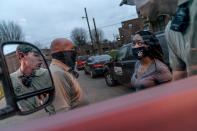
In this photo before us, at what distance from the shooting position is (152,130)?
0.76m

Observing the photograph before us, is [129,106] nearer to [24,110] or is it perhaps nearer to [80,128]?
[80,128]

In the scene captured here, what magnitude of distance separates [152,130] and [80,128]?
0.30 metres

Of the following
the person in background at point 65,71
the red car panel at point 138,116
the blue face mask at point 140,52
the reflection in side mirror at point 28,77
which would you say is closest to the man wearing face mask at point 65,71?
the person in background at point 65,71

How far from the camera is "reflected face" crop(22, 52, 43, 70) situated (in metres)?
1.03

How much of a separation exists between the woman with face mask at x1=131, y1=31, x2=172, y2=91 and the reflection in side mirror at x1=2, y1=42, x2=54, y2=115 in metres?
0.82

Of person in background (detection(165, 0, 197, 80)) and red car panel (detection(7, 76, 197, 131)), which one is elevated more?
person in background (detection(165, 0, 197, 80))

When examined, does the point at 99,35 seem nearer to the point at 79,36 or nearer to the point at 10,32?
the point at 79,36

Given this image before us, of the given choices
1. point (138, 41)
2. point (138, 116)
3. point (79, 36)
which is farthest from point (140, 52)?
point (138, 116)

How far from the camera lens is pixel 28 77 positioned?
1.04 meters

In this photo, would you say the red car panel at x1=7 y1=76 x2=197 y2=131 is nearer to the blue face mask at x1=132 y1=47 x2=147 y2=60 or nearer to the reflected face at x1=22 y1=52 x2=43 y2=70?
the reflected face at x1=22 y1=52 x2=43 y2=70

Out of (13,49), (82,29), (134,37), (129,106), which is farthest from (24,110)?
(134,37)

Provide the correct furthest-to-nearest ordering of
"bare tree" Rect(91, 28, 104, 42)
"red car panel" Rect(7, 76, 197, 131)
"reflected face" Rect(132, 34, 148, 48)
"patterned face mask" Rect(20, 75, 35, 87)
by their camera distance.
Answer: "reflected face" Rect(132, 34, 148, 48), "bare tree" Rect(91, 28, 104, 42), "patterned face mask" Rect(20, 75, 35, 87), "red car panel" Rect(7, 76, 197, 131)

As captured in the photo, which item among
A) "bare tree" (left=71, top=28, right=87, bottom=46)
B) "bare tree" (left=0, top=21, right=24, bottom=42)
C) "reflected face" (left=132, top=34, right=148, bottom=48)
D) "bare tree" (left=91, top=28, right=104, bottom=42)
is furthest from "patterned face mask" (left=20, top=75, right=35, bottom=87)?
"reflected face" (left=132, top=34, right=148, bottom=48)

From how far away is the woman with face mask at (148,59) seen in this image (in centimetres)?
162
